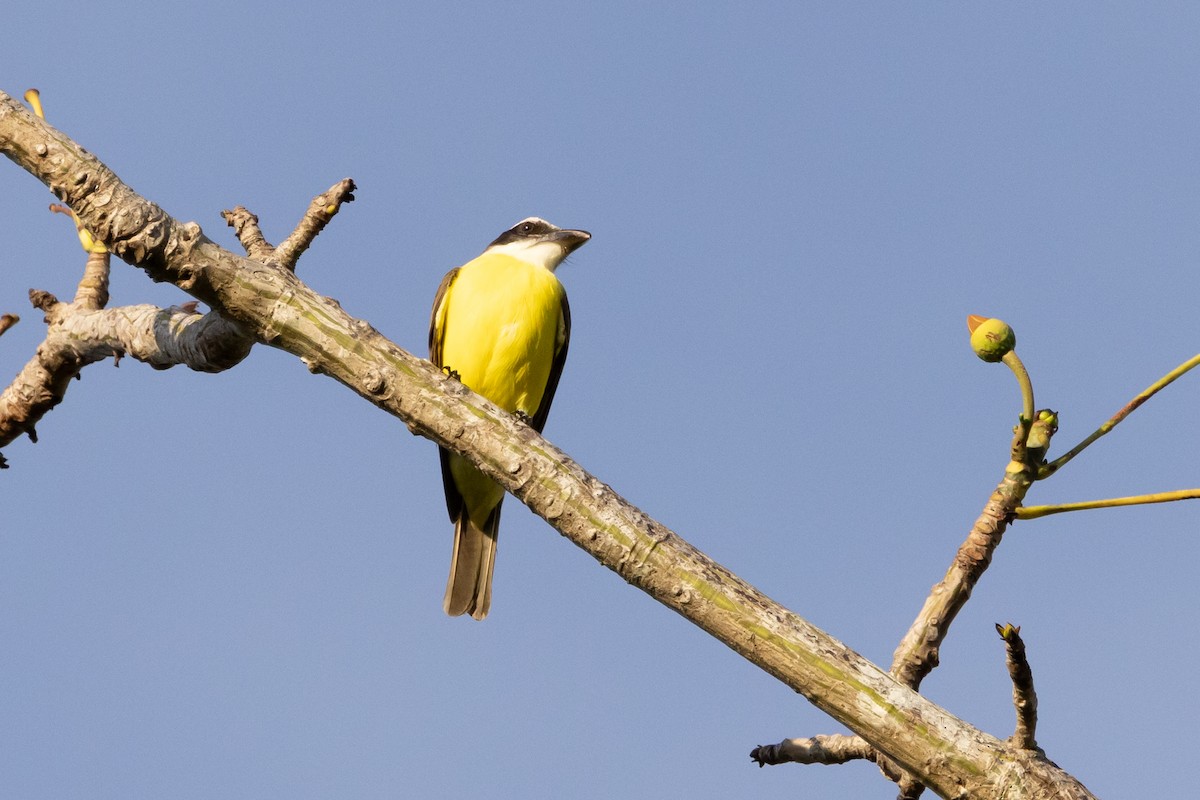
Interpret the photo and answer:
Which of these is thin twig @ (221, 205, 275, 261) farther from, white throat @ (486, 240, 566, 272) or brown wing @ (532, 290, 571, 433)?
white throat @ (486, 240, 566, 272)

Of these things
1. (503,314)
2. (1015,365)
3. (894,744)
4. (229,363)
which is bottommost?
(894,744)

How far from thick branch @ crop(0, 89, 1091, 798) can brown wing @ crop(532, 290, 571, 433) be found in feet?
12.7

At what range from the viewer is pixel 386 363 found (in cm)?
381

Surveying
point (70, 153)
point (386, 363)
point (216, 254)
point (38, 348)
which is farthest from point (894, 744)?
point (38, 348)

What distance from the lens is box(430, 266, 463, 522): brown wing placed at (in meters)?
7.63

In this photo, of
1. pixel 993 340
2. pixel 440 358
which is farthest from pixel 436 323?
pixel 993 340

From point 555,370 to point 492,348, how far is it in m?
0.81

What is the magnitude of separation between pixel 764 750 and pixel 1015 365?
1.65 meters

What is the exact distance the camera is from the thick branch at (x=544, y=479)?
3.15m

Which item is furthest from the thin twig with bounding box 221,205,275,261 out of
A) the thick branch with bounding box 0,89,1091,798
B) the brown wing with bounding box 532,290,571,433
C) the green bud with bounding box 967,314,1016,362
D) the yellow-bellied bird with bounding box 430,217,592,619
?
the brown wing with bounding box 532,290,571,433

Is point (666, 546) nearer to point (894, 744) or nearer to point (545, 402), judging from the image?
point (894, 744)

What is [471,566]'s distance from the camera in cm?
783

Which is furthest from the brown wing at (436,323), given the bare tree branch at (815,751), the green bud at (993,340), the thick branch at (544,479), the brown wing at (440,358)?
the green bud at (993,340)

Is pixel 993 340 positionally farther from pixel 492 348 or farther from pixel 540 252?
pixel 540 252
